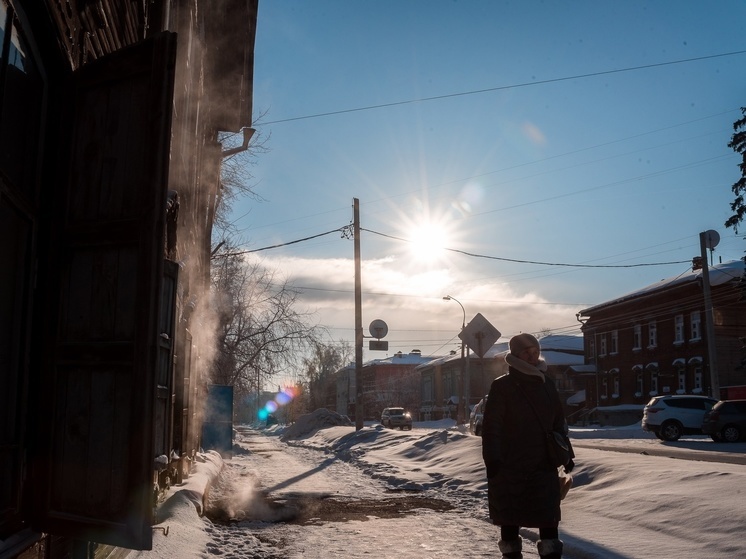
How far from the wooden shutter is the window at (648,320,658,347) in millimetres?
44795

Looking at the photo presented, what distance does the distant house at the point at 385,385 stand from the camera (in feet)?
266

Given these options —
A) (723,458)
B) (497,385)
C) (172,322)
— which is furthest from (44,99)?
(723,458)

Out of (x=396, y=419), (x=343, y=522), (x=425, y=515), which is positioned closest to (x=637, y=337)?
(x=396, y=419)

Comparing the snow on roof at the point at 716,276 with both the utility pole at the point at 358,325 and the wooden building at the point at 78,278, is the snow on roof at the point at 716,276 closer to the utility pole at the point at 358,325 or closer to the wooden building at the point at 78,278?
the utility pole at the point at 358,325

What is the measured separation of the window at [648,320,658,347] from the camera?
147 feet

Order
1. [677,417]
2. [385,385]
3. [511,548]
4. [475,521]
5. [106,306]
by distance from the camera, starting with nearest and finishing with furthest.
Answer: [106,306] < [511,548] < [475,521] < [677,417] < [385,385]

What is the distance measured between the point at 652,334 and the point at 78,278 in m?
45.2

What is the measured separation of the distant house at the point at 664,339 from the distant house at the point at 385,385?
1133 inches

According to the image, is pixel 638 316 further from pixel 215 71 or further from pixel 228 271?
pixel 215 71

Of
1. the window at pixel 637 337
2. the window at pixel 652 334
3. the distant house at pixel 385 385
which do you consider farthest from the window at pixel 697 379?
the distant house at pixel 385 385

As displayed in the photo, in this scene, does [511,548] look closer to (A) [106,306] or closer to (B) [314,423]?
(A) [106,306]

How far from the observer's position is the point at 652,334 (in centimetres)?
4509

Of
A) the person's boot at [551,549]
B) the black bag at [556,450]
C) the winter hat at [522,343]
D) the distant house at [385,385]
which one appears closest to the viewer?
the person's boot at [551,549]

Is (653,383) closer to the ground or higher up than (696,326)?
closer to the ground
